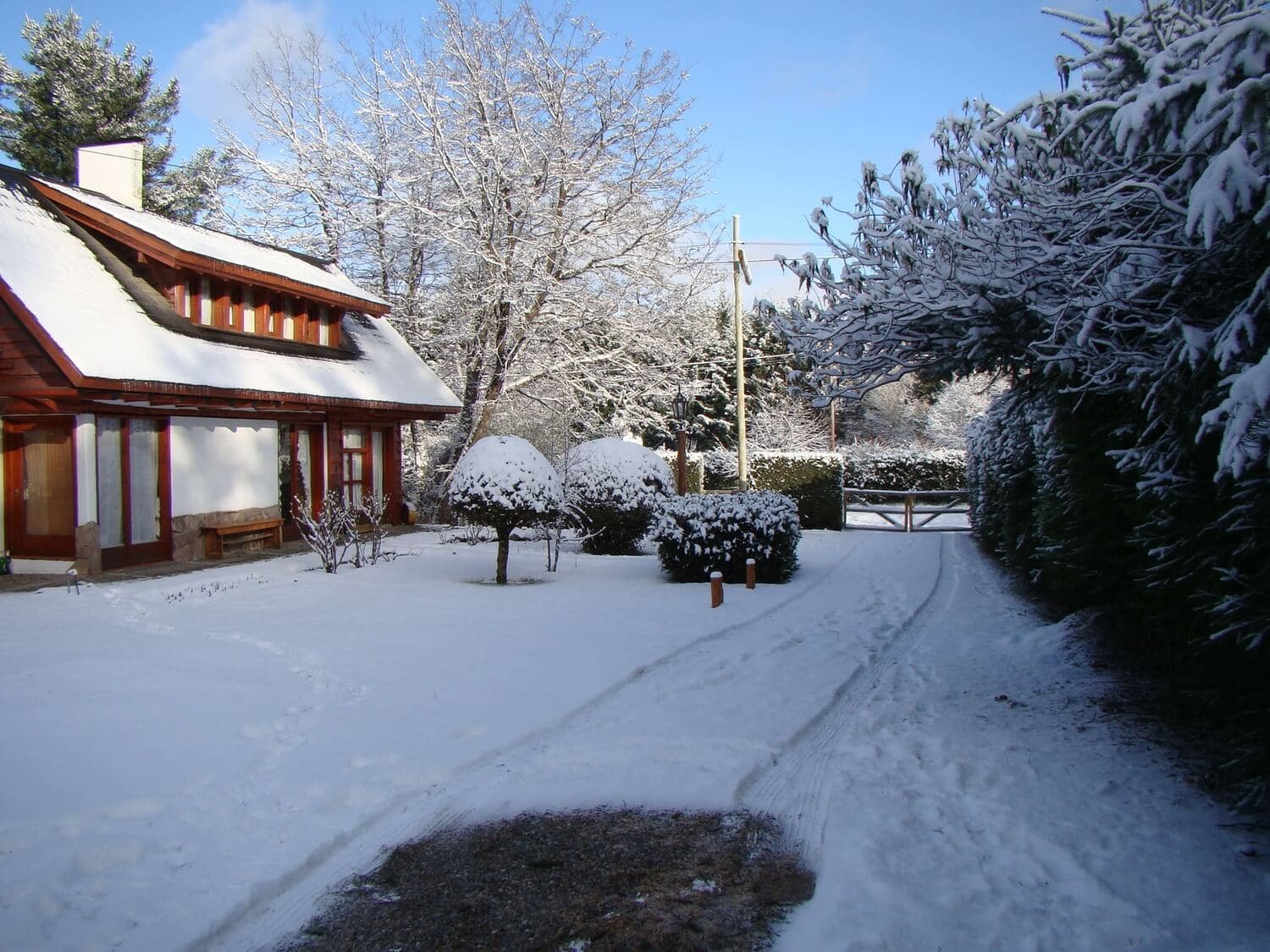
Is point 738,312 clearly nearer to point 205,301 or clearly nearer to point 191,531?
point 205,301

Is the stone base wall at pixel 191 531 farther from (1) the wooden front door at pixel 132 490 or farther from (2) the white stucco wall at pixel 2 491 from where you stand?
(2) the white stucco wall at pixel 2 491

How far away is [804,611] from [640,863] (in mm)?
6596

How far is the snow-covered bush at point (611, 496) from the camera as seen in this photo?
15.9m

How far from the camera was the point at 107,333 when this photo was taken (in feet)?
39.3

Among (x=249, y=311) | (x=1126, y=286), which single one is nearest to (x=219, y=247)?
(x=249, y=311)

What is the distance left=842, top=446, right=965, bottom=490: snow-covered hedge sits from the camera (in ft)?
95.1

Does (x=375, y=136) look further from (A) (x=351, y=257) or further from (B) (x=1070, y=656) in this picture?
(B) (x=1070, y=656)

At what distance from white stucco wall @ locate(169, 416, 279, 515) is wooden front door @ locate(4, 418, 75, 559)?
1.53 meters

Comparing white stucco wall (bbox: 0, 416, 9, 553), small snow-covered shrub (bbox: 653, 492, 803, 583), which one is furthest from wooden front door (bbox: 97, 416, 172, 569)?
small snow-covered shrub (bbox: 653, 492, 803, 583)

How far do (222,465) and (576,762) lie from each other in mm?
11233

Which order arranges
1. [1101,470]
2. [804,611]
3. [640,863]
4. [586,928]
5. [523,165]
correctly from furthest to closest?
[523,165] < [804,611] < [1101,470] < [640,863] < [586,928]

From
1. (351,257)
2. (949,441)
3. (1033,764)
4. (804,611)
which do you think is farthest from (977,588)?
(949,441)

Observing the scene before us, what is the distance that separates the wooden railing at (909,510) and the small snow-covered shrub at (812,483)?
1.07ft

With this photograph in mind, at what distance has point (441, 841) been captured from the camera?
4.36m
